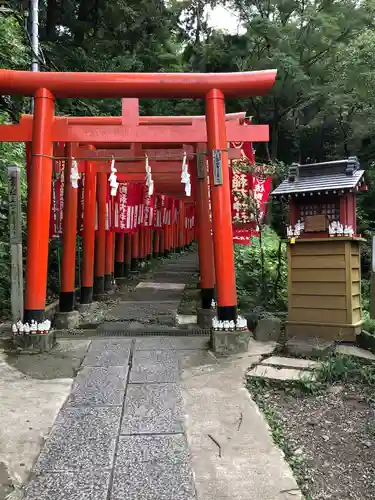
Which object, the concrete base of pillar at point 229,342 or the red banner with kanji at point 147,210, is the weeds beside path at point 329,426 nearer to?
the concrete base of pillar at point 229,342

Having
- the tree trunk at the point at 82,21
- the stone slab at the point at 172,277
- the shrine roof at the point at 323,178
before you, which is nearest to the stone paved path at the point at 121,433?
the shrine roof at the point at 323,178

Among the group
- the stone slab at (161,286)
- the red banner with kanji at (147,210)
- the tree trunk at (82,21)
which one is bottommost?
the stone slab at (161,286)

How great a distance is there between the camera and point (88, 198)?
32.5 feet

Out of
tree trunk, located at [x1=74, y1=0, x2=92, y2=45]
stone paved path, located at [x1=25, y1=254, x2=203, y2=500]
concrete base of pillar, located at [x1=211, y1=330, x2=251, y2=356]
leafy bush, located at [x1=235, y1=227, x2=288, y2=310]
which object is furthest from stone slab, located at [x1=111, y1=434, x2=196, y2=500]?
tree trunk, located at [x1=74, y1=0, x2=92, y2=45]

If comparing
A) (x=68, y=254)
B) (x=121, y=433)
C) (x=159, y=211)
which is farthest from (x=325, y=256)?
(x=159, y=211)

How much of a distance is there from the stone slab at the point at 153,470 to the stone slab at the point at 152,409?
0.18 metres

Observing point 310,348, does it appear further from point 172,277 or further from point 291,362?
point 172,277

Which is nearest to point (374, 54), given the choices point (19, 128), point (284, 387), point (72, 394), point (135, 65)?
point (135, 65)

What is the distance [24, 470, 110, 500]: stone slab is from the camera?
3017mm

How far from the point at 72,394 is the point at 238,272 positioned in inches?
259

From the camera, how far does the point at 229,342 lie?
21.6ft

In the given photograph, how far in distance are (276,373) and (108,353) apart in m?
2.40

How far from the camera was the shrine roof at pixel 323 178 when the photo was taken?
6.94m

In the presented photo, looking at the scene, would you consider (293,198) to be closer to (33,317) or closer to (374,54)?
(33,317)
